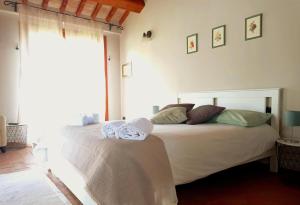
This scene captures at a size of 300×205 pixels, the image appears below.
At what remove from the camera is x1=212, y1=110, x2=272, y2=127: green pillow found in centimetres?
262

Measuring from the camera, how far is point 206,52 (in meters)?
3.72

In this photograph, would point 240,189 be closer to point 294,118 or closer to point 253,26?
point 294,118

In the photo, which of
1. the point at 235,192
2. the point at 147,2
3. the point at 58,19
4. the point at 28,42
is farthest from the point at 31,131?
the point at 235,192

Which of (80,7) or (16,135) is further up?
(80,7)

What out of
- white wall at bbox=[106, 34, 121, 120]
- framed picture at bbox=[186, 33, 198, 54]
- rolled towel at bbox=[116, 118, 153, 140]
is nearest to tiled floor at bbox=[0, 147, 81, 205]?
rolled towel at bbox=[116, 118, 153, 140]

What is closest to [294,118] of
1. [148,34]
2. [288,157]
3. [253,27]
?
[288,157]

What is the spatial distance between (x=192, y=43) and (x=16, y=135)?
11.2 ft

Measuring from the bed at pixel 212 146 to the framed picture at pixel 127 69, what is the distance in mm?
2750

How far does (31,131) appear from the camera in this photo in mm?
4379

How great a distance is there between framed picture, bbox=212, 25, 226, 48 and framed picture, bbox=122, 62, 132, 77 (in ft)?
7.45

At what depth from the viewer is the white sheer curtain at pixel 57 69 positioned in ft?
14.2

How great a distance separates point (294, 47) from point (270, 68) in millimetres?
345

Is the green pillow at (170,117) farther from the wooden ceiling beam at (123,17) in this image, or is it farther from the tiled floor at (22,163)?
the wooden ceiling beam at (123,17)

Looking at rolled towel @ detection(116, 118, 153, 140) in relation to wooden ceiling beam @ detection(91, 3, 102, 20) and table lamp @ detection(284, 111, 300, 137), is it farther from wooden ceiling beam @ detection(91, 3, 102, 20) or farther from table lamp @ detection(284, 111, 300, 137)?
wooden ceiling beam @ detection(91, 3, 102, 20)
